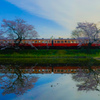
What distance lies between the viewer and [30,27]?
96.8 ft

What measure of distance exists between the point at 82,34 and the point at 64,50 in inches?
253

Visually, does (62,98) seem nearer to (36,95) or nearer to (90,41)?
(36,95)

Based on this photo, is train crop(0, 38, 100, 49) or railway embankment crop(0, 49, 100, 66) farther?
train crop(0, 38, 100, 49)

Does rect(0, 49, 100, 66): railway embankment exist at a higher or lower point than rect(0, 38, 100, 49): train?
lower

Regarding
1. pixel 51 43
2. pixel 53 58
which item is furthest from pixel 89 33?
pixel 53 58

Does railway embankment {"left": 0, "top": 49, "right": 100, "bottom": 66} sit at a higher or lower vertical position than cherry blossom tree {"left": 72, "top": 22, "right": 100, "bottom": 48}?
lower

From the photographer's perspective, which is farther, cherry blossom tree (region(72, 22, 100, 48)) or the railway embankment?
cherry blossom tree (region(72, 22, 100, 48))

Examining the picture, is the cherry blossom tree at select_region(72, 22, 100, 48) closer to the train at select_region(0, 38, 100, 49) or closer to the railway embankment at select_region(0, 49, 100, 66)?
the train at select_region(0, 38, 100, 49)

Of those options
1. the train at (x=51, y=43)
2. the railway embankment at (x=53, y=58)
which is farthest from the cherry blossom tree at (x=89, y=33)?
the railway embankment at (x=53, y=58)

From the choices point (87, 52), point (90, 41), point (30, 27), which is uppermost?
point (30, 27)

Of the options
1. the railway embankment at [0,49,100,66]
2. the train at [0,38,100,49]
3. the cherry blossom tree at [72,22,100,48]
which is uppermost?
the cherry blossom tree at [72,22,100,48]

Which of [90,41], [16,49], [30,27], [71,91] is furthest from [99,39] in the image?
[71,91]

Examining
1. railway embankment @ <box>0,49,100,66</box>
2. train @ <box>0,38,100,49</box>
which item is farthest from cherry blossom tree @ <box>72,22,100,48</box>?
railway embankment @ <box>0,49,100,66</box>

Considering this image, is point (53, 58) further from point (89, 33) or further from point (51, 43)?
point (89, 33)
